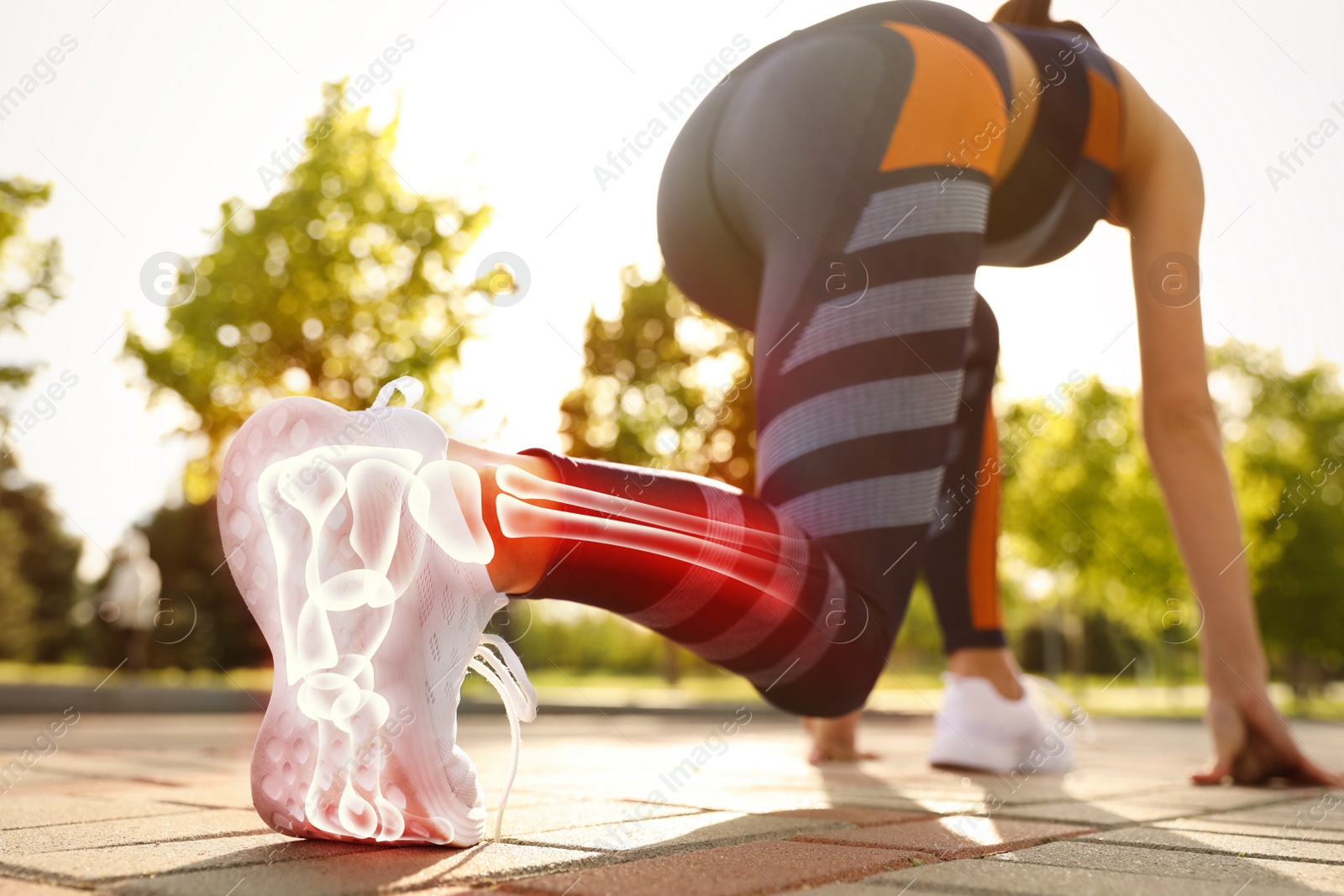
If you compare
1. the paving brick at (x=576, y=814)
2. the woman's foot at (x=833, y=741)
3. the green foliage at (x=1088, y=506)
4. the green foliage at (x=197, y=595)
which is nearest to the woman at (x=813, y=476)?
the paving brick at (x=576, y=814)

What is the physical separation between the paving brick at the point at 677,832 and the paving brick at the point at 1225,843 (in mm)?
421

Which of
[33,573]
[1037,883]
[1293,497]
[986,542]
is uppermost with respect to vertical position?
[1293,497]

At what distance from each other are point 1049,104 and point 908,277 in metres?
0.71

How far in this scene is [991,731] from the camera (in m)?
2.80

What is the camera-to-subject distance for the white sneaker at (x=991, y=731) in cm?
280

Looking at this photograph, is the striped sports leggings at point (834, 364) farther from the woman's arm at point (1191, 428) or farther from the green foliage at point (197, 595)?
the green foliage at point (197, 595)

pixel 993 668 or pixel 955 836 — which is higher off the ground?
pixel 993 668

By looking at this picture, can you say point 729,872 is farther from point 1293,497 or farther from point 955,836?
point 1293,497

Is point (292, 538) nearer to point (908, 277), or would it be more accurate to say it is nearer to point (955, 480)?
point (908, 277)

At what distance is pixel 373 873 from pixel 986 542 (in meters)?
2.24

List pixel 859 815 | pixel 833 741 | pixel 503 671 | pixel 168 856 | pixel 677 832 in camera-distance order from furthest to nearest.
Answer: pixel 833 741 → pixel 859 815 → pixel 677 832 → pixel 503 671 → pixel 168 856

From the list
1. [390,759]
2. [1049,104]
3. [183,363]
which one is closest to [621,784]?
[390,759]

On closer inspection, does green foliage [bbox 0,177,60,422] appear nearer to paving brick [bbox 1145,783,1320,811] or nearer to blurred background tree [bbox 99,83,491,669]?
blurred background tree [bbox 99,83,491,669]

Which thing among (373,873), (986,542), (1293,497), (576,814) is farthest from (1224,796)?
(1293,497)
